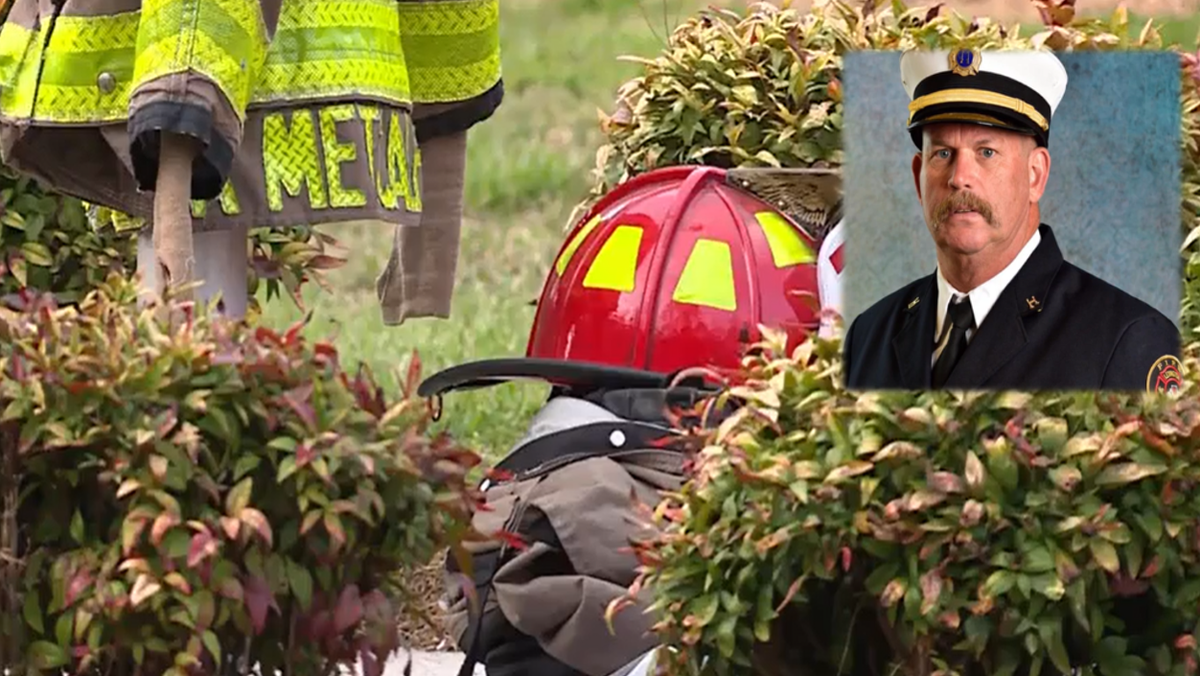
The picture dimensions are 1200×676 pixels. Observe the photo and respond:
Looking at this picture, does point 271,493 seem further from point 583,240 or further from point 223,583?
point 583,240

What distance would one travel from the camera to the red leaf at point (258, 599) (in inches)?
116

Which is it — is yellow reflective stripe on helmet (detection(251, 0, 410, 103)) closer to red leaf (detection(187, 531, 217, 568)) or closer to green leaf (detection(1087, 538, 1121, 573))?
red leaf (detection(187, 531, 217, 568))

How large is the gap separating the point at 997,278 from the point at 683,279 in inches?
64.5

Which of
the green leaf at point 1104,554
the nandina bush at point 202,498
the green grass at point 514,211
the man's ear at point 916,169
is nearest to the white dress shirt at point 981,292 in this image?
the man's ear at point 916,169

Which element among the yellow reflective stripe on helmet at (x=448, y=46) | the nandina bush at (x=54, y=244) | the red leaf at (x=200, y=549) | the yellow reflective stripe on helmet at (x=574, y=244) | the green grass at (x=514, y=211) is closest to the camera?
the red leaf at (x=200, y=549)

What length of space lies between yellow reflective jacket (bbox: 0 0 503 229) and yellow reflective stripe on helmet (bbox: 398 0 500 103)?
0.13m

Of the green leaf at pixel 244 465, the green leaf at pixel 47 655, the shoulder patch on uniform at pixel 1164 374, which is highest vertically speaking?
the shoulder patch on uniform at pixel 1164 374

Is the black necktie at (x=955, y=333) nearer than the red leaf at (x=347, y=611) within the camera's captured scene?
Yes

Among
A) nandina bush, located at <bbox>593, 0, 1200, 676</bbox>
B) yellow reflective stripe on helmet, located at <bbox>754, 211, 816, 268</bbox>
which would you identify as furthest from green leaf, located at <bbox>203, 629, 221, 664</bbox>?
yellow reflective stripe on helmet, located at <bbox>754, 211, 816, 268</bbox>

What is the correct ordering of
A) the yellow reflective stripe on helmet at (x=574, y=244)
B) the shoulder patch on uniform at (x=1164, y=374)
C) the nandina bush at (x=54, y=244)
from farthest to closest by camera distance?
the nandina bush at (x=54, y=244) < the yellow reflective stripe on helmet at (x=574, y=244) < the shoulder patch on uniform at (x=1164, y=374)

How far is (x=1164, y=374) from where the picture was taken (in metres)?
2.77

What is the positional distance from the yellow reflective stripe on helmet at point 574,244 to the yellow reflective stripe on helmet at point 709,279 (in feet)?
0.98

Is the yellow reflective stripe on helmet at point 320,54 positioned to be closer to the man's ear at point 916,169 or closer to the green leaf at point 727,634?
the green leaf at point 727,634

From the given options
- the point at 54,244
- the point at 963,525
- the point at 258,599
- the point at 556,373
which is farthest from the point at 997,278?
the point at 54,244
